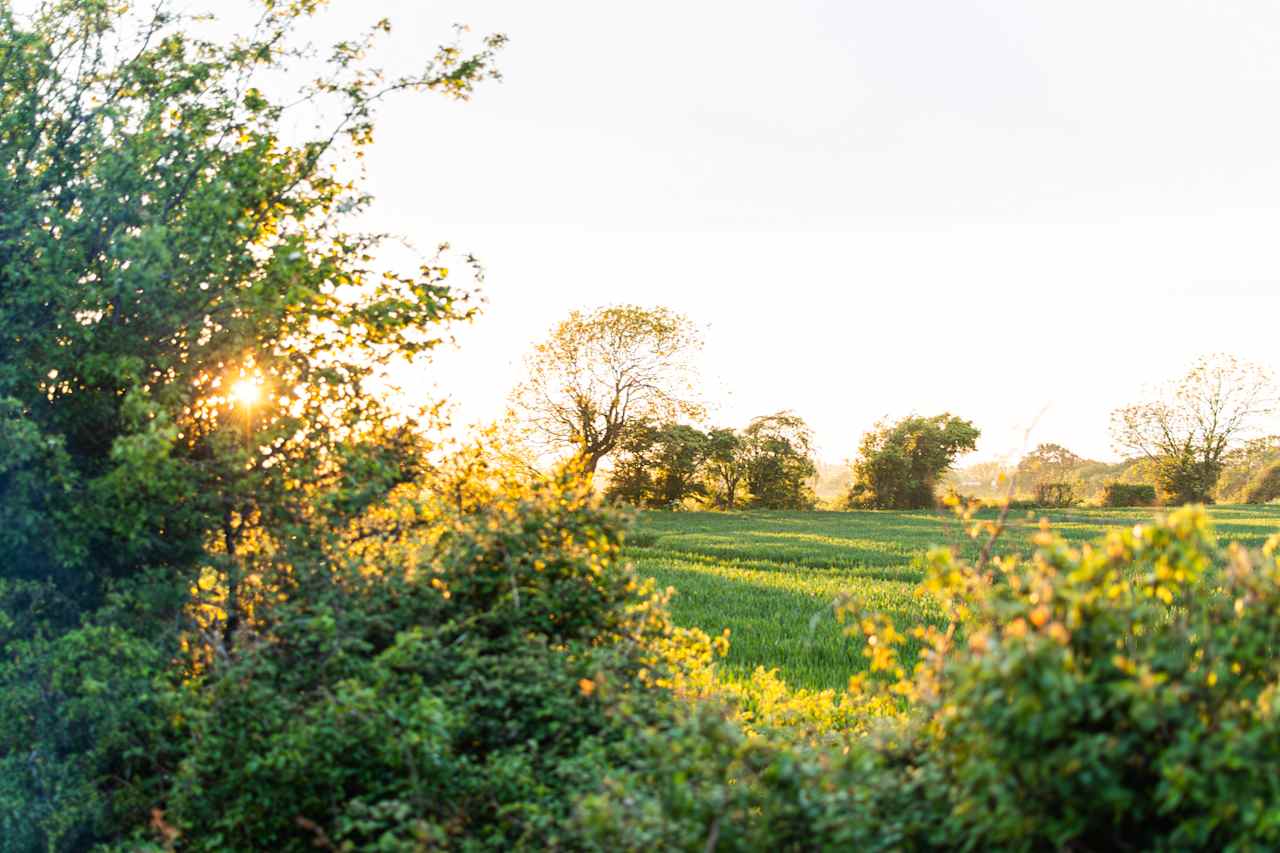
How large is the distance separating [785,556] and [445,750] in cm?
1703

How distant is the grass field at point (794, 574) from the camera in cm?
1034

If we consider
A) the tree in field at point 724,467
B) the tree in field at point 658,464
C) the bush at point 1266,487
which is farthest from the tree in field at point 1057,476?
the tree in field at point 658,464

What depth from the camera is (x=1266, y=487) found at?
5566 centimetres

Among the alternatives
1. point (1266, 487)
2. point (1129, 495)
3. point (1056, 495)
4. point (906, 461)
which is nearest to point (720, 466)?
point (906, 461)

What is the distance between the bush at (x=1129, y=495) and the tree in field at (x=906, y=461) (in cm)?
851

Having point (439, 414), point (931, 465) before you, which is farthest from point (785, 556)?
point (931, 465)

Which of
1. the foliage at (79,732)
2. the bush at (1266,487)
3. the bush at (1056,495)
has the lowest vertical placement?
the foliage at (79,732)

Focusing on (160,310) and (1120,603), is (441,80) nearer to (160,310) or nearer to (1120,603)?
(160,310)

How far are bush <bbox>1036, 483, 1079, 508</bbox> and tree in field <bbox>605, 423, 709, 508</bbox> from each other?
53.5 ft

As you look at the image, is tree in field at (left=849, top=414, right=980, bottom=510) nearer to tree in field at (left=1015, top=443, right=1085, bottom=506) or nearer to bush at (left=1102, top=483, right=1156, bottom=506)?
tree in field at (left=1015, top=443, right=1085, bottom=506)

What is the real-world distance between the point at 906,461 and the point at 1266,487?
23.5m

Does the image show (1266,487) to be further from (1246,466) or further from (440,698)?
(440,698)

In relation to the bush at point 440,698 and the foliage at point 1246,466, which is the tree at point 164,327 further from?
the foliage at point 1246,466

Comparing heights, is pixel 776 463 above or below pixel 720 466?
above
